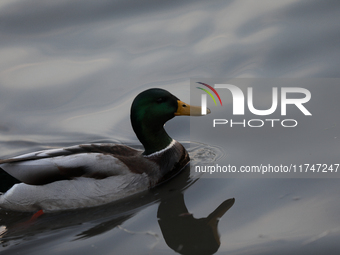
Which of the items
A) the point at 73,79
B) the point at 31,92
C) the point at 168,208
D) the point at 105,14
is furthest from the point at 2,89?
the point at 168,208

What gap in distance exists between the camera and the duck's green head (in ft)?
18.7

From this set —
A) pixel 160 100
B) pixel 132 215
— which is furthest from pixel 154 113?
pixel 132 215

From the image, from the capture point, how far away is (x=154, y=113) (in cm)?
575

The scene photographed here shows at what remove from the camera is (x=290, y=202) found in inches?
190

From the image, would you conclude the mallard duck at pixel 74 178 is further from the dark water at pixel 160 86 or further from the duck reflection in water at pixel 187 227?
the duck reflection in water at pixel 187 227

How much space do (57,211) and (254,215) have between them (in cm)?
207

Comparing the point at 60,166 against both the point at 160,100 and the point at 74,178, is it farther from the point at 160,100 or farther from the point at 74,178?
the point at 160,100

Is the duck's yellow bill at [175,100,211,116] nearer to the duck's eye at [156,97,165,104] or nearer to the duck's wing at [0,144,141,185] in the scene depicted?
the duck's eye at [156,97,165,104]

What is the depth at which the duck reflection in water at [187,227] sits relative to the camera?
426cm

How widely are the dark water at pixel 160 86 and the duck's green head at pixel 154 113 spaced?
1.66ft

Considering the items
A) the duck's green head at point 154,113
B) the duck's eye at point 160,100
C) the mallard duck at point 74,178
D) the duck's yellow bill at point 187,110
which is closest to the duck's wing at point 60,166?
the mallard duck at point 74,178

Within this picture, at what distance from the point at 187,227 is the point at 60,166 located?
159 cm

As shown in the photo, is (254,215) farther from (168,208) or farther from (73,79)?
(73,79)

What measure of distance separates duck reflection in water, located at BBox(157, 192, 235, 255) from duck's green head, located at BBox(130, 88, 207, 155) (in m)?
0.88
